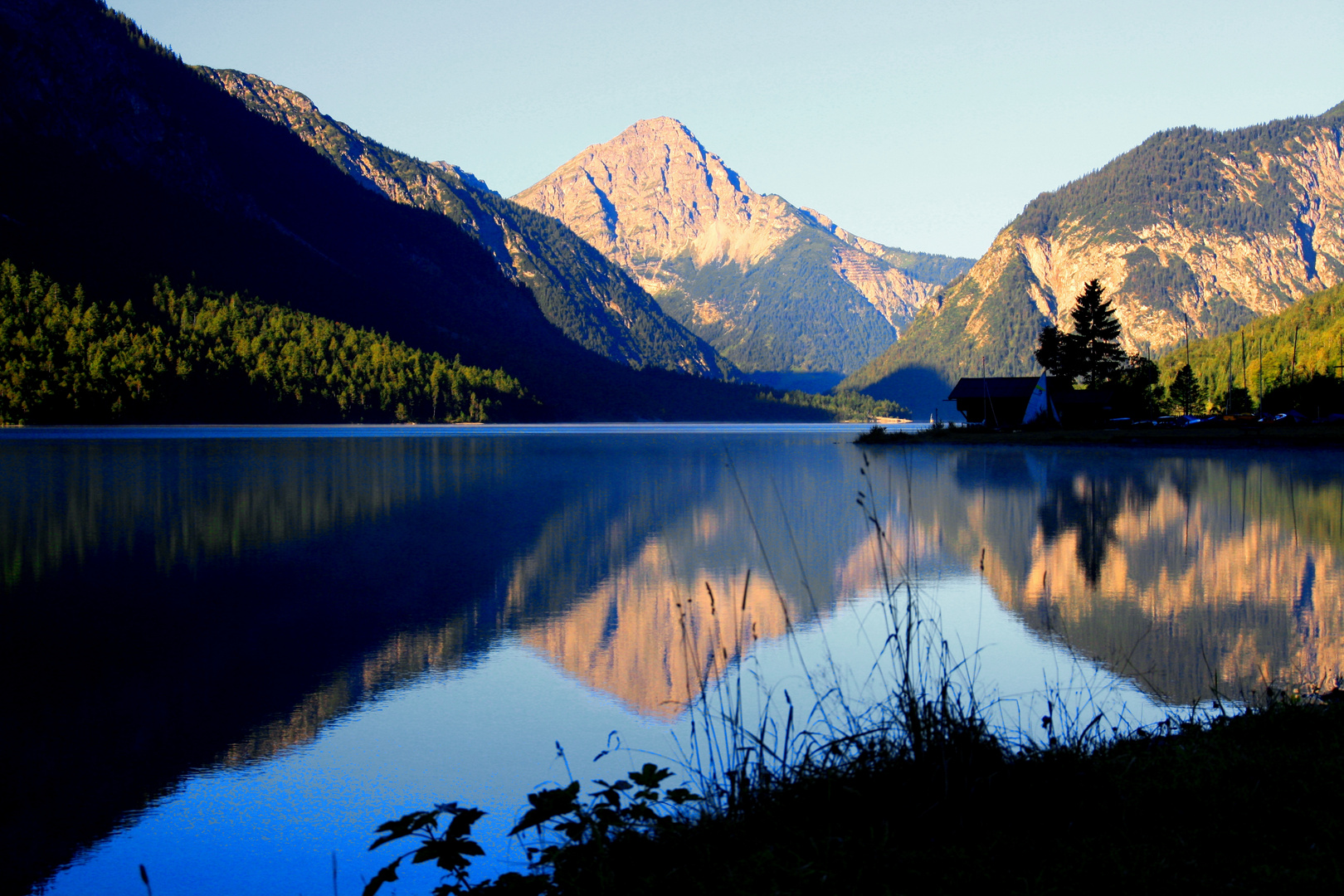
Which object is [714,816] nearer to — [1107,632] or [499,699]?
[499,699]

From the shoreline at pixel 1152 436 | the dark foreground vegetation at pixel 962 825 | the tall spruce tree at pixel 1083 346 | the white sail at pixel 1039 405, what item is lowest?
the dark foreground vegetation at pixel 962 825

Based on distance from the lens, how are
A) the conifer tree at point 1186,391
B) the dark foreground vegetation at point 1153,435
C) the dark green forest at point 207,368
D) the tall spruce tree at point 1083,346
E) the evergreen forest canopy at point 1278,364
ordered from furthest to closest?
the dark green forest at point 207,368, the conifer tree at point 1186,391, the evergreen forest canopy at point 1278,364, the tall spruce tree at point 1083,346, the dark foreground vegetation at point 1153,435

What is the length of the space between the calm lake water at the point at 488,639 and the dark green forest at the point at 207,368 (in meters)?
109

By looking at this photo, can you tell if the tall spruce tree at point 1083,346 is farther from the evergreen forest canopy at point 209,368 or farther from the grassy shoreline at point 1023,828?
the evergreen forest canopy at point 209,368

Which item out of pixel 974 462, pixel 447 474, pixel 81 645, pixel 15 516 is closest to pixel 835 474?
pixel 974 462

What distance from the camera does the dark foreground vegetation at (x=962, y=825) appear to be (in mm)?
4031

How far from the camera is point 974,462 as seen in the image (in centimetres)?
4700

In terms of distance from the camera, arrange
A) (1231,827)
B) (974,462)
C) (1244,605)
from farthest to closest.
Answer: (974,462)
(1244,605)
(1231,827)

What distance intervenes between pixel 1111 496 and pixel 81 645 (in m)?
24.7

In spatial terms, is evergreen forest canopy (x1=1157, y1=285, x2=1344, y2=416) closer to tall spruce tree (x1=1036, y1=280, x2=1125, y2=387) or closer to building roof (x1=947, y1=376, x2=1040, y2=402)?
tall spruce tree (x1=1036, y1=280, x2=1125, y2=387)

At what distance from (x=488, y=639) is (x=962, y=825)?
705 cm

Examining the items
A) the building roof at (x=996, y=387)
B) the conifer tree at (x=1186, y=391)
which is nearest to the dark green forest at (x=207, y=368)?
the building roof at (x=996, y=387)

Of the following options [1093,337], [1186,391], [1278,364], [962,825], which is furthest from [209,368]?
[962,825]

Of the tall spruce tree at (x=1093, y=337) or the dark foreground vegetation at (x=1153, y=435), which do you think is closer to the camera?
the dark foreground vegetation at (x=1153, y=435)
